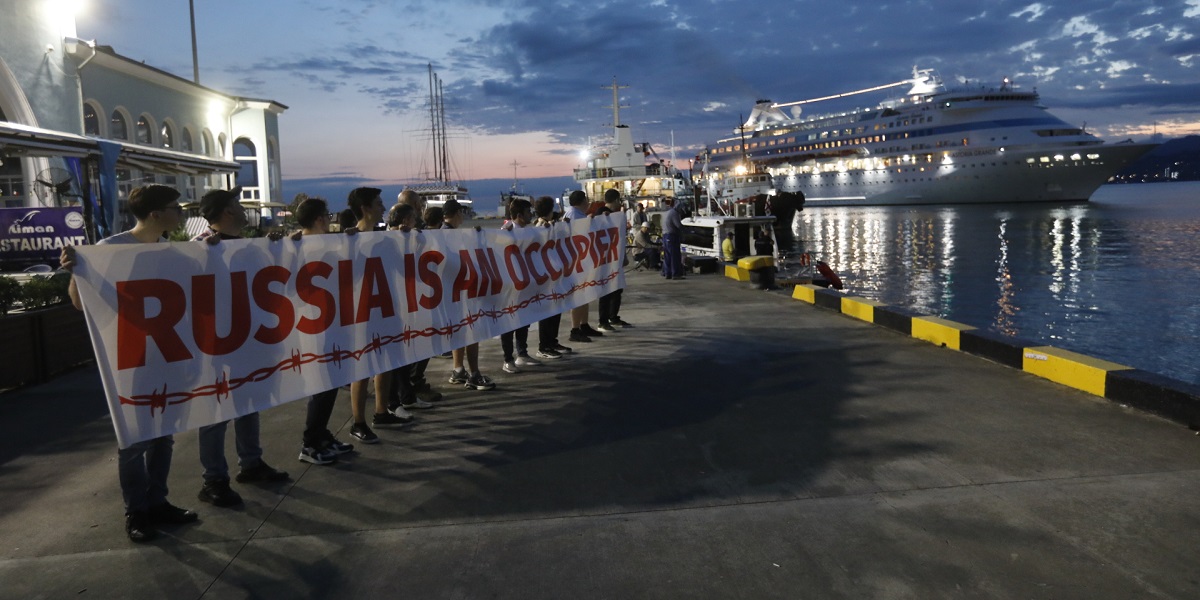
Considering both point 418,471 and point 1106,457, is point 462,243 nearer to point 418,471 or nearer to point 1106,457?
point 418,471

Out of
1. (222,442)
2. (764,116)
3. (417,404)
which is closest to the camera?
(222,442)

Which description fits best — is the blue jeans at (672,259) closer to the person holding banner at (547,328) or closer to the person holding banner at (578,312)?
the person holding banner at (578,312)

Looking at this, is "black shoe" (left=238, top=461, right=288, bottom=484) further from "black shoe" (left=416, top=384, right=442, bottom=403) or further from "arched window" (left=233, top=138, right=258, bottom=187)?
"arched window" (left=233, top=138, right=258, bottom=187)

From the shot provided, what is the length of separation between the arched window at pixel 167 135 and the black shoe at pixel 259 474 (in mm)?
23228

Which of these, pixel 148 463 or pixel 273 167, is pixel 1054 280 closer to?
pixel 148 463

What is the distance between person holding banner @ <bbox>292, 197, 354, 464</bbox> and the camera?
4945 mm

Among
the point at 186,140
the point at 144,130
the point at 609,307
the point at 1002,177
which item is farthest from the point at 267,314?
the point at 1002,177

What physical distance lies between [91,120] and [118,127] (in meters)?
1.44

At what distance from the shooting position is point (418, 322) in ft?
19.0

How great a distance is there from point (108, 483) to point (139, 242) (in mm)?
1710

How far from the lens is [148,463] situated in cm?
400

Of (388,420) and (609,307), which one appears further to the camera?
(609,307)

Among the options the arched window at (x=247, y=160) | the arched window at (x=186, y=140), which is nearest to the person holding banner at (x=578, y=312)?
the arched window at (x=186, y=140)

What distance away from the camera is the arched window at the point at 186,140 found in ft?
82.5
